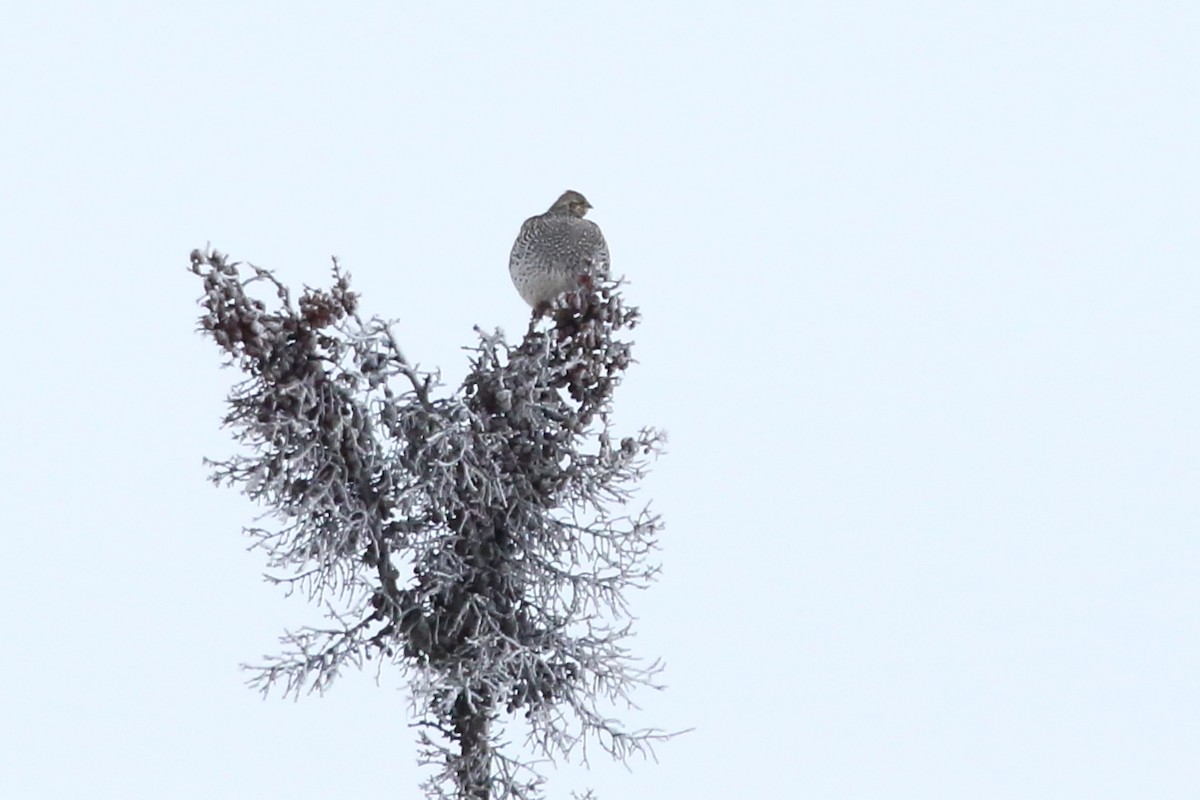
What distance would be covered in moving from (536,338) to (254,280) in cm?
104

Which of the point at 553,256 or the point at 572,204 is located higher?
the point at 572,204

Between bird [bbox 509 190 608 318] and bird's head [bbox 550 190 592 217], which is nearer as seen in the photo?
bird [bbox 509 190 608 318]

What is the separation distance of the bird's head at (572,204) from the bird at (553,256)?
1.4 inches

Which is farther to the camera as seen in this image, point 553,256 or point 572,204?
point 572,204

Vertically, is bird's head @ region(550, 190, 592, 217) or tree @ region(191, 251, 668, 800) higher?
bird's head @ region(550, 190, 592, 217)

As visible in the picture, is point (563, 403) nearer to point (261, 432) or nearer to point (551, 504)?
point (551, 504)

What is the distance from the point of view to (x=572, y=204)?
611 cm

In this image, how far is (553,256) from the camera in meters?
5.87

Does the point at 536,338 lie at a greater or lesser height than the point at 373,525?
greater

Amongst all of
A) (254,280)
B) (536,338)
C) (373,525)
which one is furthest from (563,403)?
(254,280)

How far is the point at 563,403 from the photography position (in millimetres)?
5738

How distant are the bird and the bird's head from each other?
0.12ft

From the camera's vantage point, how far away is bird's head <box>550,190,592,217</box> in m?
6.11

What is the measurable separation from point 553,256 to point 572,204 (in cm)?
34
